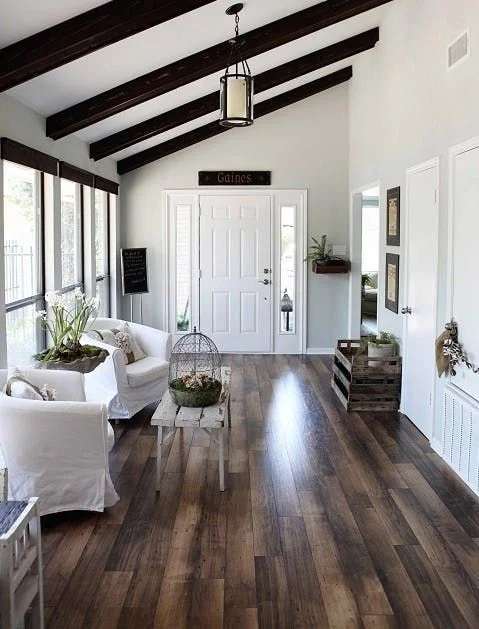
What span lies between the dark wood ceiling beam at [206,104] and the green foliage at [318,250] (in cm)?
227

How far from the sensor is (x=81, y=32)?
160 inches

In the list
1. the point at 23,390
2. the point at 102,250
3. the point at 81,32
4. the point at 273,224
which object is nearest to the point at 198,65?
the point at 81,32

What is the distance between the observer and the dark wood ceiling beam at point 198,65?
222 inches

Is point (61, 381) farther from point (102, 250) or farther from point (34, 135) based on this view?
point (102, 250)

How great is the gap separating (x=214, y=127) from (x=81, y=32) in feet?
15.2

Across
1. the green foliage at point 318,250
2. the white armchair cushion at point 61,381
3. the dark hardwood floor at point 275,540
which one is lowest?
the dark hardwood floor at point 275,540

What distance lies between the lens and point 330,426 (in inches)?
224

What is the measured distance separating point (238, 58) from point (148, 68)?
76 centimetres

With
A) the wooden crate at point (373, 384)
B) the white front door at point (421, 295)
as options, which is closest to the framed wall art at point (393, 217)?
the white front door at point (421, 295)

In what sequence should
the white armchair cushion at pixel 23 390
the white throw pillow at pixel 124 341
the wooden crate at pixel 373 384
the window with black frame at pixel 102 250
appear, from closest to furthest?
1. the white armchair cushion at pixel 23 390
2. the white throw pillow at pixel 124 341
3. the wooden crate at pixel 373 384
4. the window with black frame at pixel 102 250

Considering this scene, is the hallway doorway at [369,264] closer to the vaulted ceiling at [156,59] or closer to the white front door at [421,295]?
the vaulted ceiling at [156,59]

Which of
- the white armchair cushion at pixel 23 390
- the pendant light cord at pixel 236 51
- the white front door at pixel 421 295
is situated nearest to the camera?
the white armchair cushion at pixel 23 390

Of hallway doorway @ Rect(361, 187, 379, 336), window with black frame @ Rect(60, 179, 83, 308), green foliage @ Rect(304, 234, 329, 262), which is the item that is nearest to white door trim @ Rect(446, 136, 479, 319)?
window with black frame @ Rect(60, 179, 83, 308)

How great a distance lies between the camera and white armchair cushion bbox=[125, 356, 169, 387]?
5.78 m
